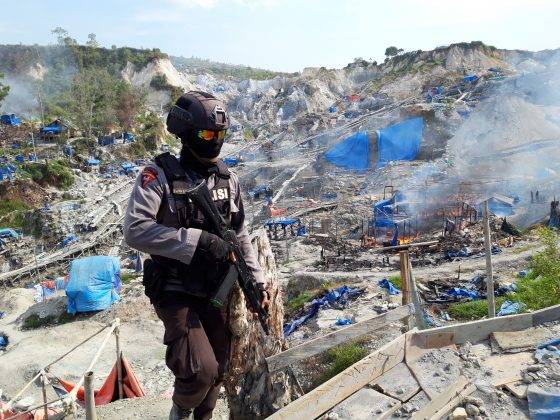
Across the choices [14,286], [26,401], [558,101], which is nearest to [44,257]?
[14,286]

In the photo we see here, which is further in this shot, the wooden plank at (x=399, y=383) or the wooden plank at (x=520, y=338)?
the wooden plank at (x=520, y=338)

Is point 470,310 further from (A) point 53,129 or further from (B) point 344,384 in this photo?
(A) point 53,129

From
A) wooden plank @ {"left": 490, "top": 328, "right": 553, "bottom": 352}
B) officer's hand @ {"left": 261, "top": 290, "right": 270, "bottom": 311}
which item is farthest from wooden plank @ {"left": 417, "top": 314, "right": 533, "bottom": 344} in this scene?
officer's hand @ {"left": 261, "top": 290, "right": 270, "bottom": 311}

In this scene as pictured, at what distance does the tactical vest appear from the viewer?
103 inches

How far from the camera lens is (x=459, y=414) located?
9.39 feet

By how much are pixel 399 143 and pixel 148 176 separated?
3335 centimetres

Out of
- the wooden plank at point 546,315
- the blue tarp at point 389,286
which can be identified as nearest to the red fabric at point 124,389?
the wooden plank at point 546,315

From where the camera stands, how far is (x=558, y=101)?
116ft

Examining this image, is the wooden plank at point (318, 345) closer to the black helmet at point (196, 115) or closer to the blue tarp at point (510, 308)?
the black helmet at point (196, 115)

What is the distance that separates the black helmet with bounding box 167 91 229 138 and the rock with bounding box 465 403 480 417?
2.32 m

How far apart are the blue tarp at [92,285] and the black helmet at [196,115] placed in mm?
11840

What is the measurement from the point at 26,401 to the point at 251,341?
5047 mm

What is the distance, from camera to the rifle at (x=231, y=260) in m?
2.64

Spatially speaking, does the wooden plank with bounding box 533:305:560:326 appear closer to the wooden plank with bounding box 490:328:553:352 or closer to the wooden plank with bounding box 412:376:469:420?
the wooden plank with bounding box 490:328:553:352
